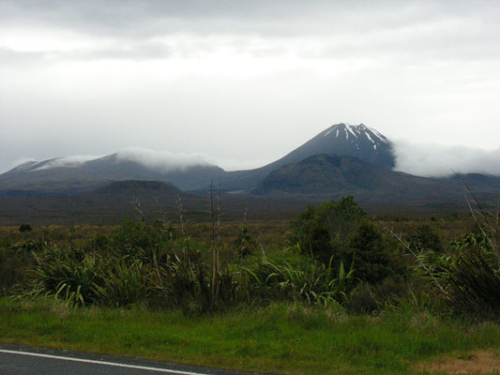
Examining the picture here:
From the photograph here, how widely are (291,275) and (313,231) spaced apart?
1988 millimetres

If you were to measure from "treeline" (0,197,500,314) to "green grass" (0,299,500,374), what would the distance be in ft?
2.07

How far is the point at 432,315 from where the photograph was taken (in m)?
7.80

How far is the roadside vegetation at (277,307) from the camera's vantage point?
21.1 feet

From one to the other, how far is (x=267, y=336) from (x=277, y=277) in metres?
3.32

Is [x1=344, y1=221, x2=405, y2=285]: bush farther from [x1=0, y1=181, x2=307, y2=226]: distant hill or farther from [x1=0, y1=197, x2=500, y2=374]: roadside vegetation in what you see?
[x1=0, y1=181, x2=307, y2=226]: distant hill

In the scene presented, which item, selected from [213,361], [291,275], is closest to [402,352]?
[213,361]

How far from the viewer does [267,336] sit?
277 inches

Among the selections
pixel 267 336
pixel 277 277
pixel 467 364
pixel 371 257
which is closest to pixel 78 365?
pixel 267 336

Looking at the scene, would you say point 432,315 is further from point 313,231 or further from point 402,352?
point 313,231

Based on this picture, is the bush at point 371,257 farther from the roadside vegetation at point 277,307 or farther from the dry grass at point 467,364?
the dry grass at point 467,364

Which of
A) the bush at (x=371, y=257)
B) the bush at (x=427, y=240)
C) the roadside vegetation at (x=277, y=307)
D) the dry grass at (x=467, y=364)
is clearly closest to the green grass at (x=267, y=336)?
the roadside vegetation at (x=277, y=307)

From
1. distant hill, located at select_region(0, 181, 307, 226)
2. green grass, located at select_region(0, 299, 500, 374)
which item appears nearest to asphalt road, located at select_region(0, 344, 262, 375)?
green grass, located at select_region(0, 299, 500, 374)

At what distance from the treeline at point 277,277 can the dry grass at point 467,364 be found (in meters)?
1.62

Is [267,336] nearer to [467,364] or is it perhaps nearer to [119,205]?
[467,364]
